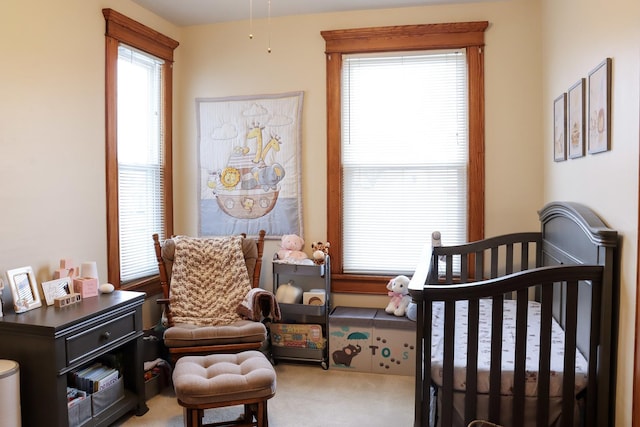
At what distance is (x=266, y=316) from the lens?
3.23 m

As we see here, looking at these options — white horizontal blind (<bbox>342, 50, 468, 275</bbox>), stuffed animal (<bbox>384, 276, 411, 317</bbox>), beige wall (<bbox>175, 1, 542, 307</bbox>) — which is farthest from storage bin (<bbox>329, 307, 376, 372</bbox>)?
white horizontal blind (<bbox>342, 50, 468, 275</bbox>)

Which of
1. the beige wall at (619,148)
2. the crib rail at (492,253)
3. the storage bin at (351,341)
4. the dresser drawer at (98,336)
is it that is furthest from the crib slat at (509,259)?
the dresser drawer at (98,336)

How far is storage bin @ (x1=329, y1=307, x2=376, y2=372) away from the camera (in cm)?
330

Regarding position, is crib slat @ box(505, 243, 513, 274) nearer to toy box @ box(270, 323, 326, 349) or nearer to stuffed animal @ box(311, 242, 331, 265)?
stuffed animal @ box(311, 242, 331, 265)

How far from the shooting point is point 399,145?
3557 millimetres

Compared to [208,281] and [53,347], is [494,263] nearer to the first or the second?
[208,281]

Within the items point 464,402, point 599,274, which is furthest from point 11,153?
point 599,274

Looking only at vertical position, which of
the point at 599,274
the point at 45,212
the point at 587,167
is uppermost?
the point at 587,167

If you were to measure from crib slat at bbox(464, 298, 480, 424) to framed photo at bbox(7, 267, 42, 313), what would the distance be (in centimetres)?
211

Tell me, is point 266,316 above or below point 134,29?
below

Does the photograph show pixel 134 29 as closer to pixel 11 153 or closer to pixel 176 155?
pixel 176 155

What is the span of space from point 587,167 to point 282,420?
2055mm

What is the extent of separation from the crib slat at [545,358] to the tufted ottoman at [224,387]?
1.15 meters

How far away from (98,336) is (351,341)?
166 centimetres
